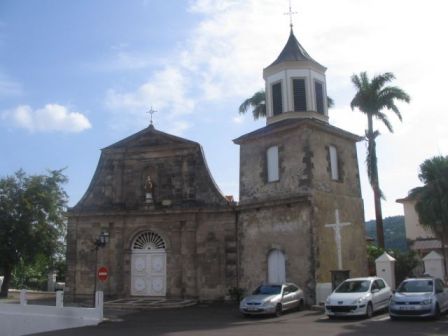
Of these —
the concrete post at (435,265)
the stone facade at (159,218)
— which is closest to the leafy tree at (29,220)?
the stone facade at (159,218)

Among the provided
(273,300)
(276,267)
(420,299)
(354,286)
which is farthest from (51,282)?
(420,299)

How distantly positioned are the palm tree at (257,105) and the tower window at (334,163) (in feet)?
47.9

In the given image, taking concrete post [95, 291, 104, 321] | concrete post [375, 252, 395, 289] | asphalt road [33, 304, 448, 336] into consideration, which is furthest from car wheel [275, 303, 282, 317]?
concrete post [95, 291, 104, 321]

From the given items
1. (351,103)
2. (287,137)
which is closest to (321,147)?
(287,137)

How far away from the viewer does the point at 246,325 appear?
17.6m

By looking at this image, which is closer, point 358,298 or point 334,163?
point 358,298

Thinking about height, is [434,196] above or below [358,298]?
above

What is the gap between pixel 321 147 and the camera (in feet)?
81.9

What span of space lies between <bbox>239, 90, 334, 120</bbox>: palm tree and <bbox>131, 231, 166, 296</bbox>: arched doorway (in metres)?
15.4

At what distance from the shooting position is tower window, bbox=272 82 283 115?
26469mm

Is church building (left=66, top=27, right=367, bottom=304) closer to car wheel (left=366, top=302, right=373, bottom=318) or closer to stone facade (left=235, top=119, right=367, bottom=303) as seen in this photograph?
stone facade (left=235, top=119, right=367, bottom=303)

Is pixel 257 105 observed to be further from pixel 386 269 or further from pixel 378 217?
pixel 386 269

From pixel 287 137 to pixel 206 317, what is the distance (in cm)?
950

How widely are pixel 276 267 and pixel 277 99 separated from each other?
335 inches
